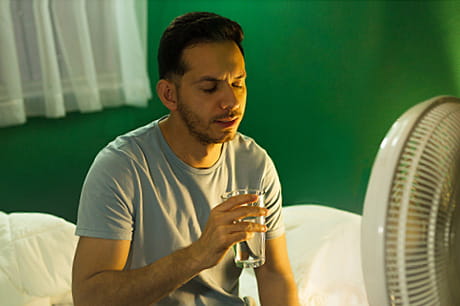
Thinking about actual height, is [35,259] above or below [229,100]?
below

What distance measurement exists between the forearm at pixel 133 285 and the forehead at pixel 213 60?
0.47m

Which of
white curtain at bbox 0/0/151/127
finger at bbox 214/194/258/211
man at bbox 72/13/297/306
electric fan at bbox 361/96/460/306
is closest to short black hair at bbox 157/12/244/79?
man at bbox 72/13/297/306

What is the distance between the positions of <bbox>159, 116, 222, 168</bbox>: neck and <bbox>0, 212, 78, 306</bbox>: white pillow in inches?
24.7

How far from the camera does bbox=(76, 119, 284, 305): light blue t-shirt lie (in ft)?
4.20

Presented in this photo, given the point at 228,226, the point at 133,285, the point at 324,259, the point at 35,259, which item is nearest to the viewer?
the point at 228,226

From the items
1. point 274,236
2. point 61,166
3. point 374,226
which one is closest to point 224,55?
point 274,236

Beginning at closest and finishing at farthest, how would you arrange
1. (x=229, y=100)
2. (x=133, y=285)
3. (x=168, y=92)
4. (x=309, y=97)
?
(x=133, y=285) → (x=229, y=100) → (x=168, y=92) → (x=309, y=97)

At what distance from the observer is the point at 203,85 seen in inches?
54.8

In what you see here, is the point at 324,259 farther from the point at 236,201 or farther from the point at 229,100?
the point at 236,201

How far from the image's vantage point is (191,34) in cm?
142

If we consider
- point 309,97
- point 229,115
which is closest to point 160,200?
point 229,115

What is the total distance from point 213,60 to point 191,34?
3.8 inches

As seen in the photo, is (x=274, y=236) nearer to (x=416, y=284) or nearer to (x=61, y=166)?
(x=416, y=284)

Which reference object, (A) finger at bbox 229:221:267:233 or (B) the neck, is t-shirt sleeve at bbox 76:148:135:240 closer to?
(B) the neck
